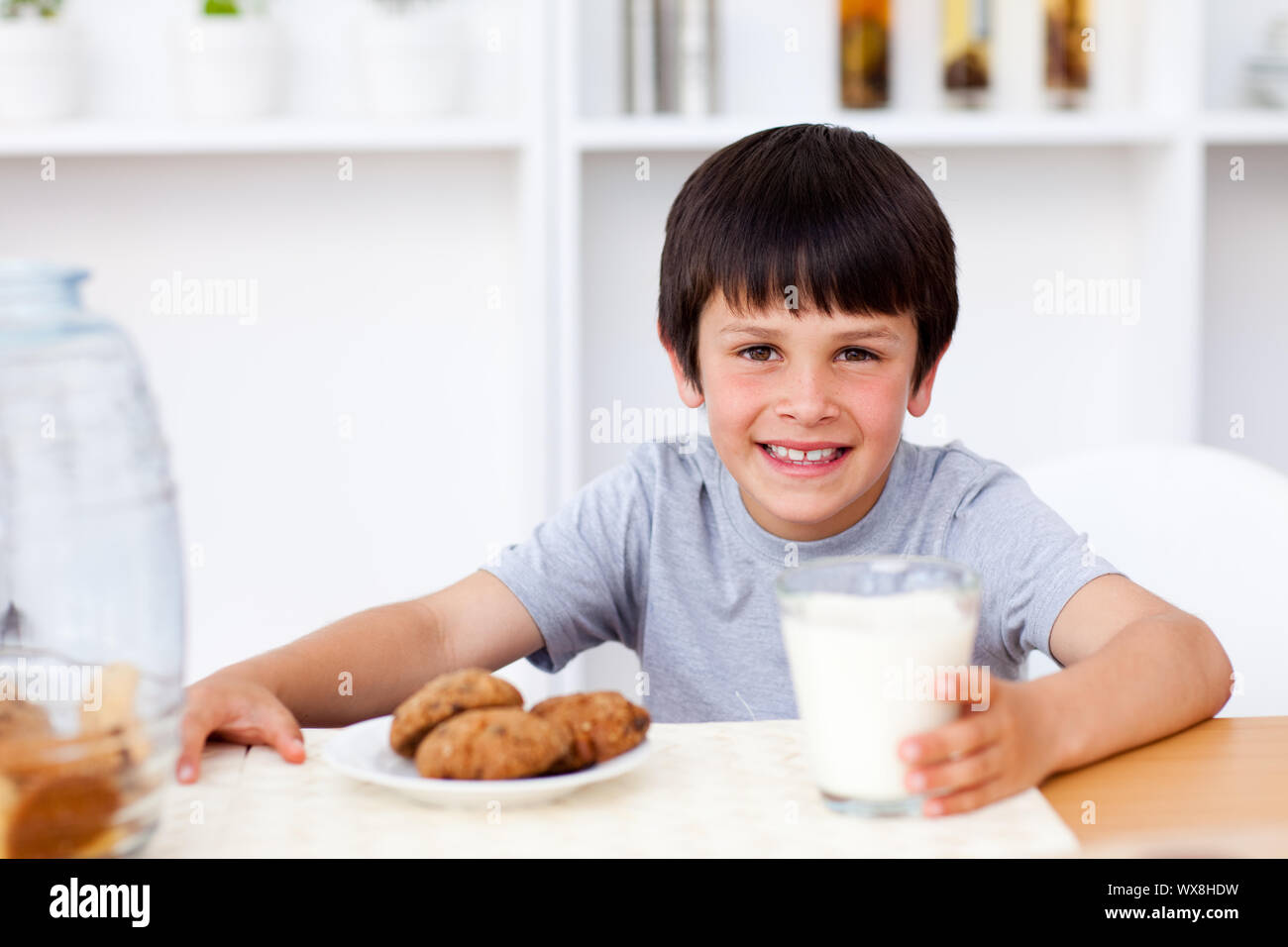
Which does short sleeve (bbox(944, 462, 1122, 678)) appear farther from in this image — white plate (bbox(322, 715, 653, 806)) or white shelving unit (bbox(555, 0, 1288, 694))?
white shelving unit (bbox(555, 0, 1288, 694))

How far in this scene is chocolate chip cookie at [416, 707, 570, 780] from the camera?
0.63m

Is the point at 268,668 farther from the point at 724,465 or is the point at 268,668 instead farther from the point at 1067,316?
the point at 1067,316

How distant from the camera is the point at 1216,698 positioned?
0.82 metres

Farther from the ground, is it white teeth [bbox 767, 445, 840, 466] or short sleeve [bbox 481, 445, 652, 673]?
white teeth [bbox 767, 445, 840, 466]

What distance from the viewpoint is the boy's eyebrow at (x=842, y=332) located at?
1036 millimetres

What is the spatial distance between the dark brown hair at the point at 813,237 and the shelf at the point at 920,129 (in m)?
0.65

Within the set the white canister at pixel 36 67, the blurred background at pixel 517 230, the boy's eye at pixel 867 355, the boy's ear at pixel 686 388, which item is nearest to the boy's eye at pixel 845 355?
the boy's eye at pixel 867 355

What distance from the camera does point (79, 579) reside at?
0.56m

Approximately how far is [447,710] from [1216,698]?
18.3 inches

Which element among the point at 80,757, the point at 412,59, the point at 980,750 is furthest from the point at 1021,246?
the point at 80,757

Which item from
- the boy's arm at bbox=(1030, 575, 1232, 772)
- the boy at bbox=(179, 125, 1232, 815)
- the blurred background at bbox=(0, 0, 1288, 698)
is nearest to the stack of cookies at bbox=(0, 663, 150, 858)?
the boy at bbox=(179, 125, 1232, 815)

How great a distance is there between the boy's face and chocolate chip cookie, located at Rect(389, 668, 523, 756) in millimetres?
430

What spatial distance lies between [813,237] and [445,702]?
531mm

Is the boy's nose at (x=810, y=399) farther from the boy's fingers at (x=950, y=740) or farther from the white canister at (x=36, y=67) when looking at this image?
the white canister at (x=36, y=67)
